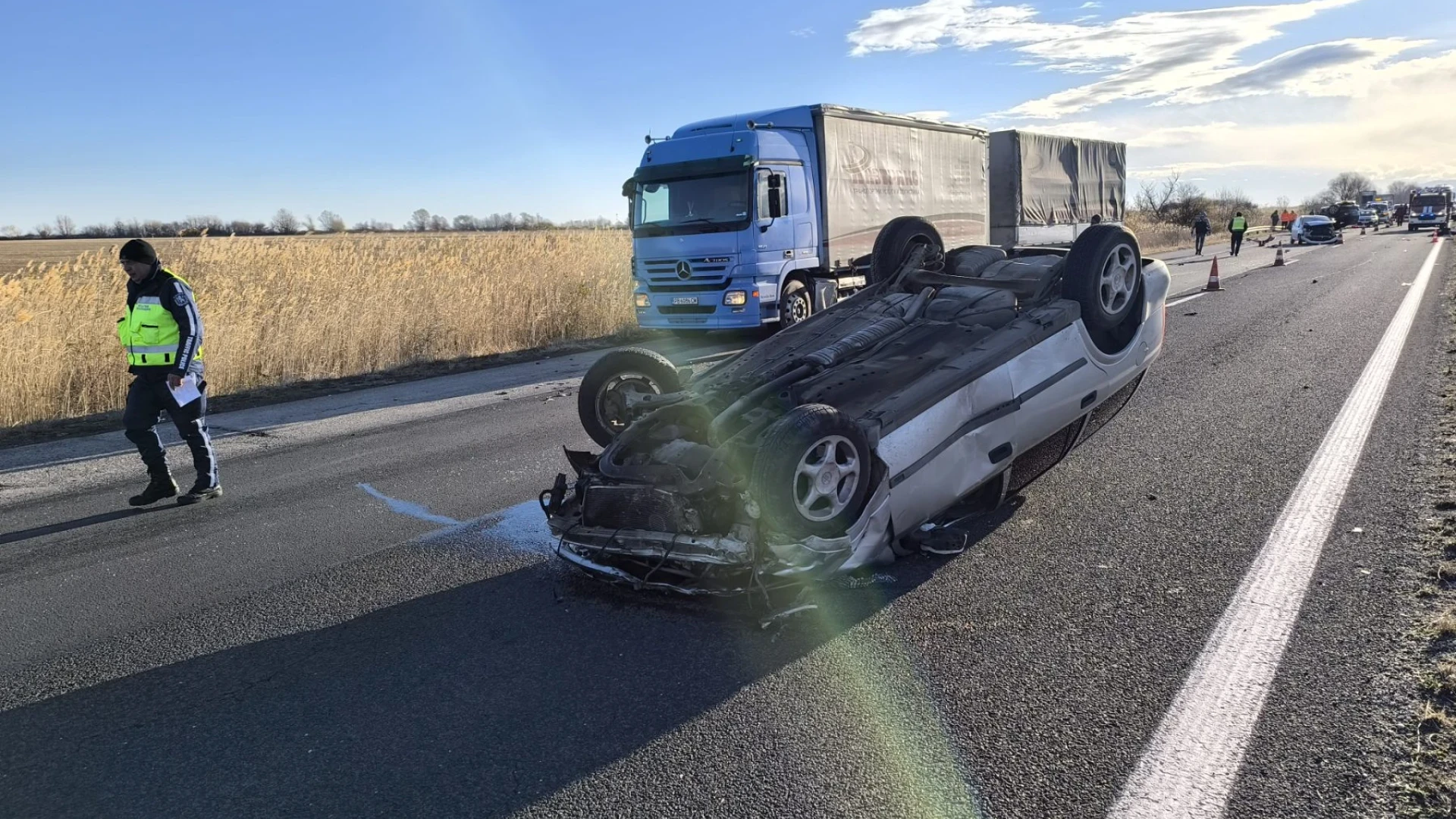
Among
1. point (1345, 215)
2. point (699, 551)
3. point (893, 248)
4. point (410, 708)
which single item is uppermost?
point (1345, 215)

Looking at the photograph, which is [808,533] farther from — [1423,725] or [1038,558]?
[1423,725]

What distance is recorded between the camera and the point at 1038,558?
14.0ft

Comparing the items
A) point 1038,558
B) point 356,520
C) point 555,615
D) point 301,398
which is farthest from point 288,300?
point 1038,558

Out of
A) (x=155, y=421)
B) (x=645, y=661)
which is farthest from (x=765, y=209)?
(x=645, y=661)

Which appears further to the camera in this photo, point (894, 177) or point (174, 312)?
point (894, 177)

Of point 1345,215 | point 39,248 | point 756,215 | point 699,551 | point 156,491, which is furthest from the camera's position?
point 1345,215

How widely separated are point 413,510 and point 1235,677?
4.36 m

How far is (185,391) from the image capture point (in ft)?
19.5

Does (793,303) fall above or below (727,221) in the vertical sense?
below

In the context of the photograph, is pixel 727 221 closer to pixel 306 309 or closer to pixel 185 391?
pixel 306 309

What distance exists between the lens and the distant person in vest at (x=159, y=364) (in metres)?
5.91

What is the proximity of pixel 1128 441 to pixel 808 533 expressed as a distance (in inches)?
145

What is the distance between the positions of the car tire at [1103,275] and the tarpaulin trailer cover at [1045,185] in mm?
16083

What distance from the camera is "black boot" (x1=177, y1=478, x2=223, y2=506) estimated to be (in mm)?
6020
